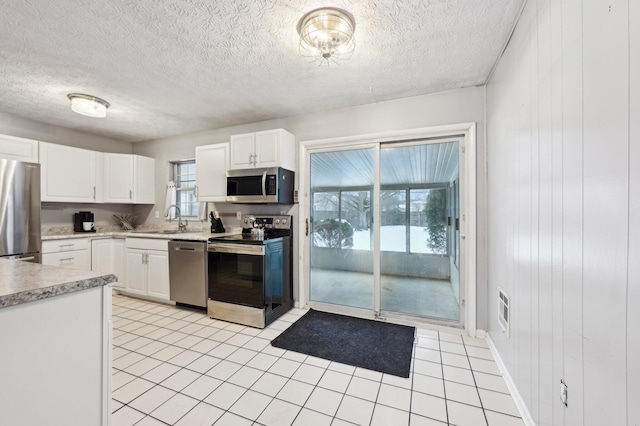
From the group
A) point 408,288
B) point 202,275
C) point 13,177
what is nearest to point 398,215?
point 408,288

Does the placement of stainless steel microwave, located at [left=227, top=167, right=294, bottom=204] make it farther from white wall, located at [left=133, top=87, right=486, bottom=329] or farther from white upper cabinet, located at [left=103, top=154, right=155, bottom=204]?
white upper cabinet, located at [left=103, top=154, right=155, bottom=204]

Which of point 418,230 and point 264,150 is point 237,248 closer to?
point 264,150

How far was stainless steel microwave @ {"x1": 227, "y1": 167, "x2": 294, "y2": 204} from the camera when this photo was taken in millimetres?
2955

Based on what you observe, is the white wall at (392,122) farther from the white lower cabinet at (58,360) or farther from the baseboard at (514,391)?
the white lower cabinet at (58,360)

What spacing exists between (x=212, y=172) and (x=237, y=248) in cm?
128

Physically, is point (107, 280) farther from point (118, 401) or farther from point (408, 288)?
point (408, 288)

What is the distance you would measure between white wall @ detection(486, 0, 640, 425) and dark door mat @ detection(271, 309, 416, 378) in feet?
2.71

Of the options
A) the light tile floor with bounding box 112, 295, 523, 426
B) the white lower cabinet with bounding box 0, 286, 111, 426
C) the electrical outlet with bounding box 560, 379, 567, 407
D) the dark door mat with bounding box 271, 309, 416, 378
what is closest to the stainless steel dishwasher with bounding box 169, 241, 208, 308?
the light tile floor with bounding box 112, 295, 523, 426

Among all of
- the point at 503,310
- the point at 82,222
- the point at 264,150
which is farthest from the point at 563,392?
the point at 82,222

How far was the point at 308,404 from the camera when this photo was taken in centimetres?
160

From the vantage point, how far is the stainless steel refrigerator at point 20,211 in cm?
269

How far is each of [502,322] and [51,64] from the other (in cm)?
413

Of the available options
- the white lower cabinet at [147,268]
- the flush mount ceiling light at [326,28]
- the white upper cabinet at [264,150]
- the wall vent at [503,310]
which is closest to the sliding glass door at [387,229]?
the white upper cabinet at [264,150]

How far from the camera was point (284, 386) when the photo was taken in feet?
5.79
